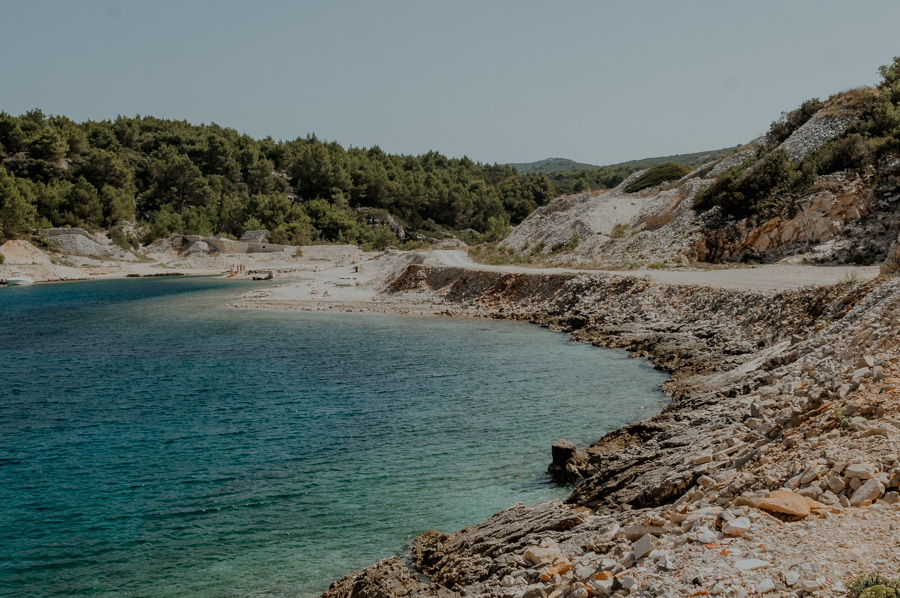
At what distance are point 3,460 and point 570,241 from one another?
133 feet

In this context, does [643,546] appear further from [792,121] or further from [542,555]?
[792,121]

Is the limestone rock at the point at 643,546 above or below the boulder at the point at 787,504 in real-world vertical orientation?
below

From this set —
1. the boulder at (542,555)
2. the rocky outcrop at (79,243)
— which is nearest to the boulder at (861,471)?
the boulder at (542,555)

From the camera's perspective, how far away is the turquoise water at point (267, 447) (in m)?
10.3

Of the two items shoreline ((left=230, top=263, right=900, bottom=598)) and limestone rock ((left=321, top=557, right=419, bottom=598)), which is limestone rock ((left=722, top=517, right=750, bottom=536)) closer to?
shoreline ((left=230, top=263, right=900, bottom=598))

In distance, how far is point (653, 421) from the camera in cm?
1492

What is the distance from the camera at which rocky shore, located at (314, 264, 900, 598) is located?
6207 mm

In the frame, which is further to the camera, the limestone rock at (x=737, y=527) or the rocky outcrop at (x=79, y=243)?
the rocky outcrop at (x=79, y=243)

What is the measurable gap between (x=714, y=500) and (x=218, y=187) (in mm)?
115459

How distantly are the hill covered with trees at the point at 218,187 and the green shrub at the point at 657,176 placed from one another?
51.6ft

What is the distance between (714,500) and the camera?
8.10 m

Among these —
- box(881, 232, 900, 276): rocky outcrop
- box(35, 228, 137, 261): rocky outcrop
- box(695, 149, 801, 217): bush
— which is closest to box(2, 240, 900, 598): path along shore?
box(881, 232, 900, 276): rocky outcrop

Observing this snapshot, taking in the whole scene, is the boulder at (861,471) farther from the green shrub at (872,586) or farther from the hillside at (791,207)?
the hillside at (791,207)

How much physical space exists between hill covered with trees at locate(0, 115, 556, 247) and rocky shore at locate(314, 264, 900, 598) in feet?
175
